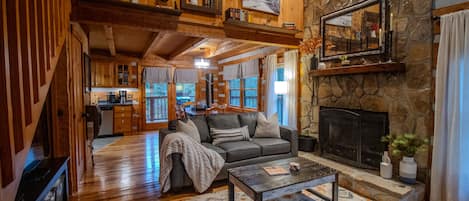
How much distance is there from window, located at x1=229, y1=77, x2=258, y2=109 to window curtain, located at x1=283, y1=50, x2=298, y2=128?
58.3 inches

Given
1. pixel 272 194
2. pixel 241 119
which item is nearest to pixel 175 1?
pixel 241 119

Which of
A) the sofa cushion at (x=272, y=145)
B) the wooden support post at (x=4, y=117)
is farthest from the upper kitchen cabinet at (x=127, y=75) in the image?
the wooden support post at (x=4, y=117)

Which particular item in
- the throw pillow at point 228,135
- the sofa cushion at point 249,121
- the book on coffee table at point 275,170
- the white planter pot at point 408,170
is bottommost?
the white planter pot at point 408,170

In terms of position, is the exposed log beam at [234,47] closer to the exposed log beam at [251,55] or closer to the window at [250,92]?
the exposed log beam at [251,55]

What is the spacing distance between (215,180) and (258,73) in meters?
3.36

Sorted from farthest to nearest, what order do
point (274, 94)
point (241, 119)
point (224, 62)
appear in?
point (224, 62)
point (274, 94)
point (241, 119)

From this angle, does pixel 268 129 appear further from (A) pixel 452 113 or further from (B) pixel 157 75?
(B) pixel 157 75

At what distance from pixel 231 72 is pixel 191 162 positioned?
4603 millimetres

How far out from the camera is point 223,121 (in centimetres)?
384

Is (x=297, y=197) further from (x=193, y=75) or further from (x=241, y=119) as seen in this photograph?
(x=193, y=75)

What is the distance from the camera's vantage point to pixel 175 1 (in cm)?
337

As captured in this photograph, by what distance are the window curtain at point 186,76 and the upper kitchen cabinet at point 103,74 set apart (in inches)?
72.4

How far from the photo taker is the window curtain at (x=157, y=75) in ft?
23.3

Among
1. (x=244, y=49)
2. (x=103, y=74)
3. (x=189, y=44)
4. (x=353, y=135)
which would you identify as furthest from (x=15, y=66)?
(x=103, y=74)
